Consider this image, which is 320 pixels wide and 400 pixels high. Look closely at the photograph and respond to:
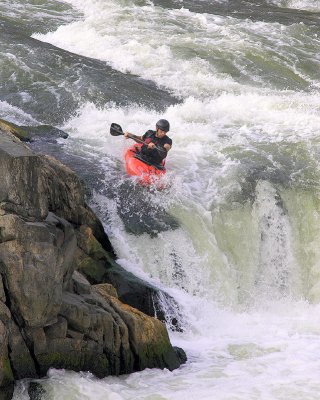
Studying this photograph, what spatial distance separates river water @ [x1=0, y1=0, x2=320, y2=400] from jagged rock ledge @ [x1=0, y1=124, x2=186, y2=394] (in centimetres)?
17

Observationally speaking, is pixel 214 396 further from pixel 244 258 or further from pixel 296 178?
pixel 296 178

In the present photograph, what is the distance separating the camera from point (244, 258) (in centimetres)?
884

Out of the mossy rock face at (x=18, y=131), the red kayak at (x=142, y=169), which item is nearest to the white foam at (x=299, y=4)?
the red kayak at (x=142, y=169)

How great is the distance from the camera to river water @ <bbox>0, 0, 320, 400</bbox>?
6.81m

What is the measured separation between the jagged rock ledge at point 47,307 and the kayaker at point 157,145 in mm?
3425

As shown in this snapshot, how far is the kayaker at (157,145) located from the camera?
961cm

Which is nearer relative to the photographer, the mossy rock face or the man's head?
the mossy rock face

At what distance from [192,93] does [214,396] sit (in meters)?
8.66

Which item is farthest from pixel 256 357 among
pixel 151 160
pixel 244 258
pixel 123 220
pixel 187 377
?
pixel 151 160

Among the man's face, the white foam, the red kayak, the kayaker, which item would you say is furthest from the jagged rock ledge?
the white foam

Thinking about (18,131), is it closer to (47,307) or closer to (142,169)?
(142,169)

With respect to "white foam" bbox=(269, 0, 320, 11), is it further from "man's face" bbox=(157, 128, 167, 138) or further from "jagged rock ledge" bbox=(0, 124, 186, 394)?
"jagged rock ledge" bbox=(0, 124, 186, 394)

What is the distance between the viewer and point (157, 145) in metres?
9.73

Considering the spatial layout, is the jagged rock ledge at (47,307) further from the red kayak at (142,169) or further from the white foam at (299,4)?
the white foam at (299,4)
